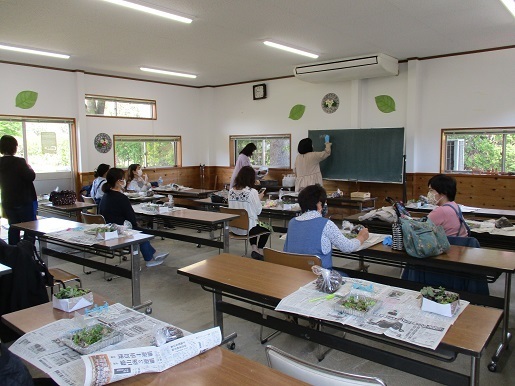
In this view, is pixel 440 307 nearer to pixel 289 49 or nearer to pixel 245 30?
pixel 245 30

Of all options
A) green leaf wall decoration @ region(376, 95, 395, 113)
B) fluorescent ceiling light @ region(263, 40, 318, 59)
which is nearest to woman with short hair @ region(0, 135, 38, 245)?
fluorescent ceiling light @ region(263, 40, 318, 59)

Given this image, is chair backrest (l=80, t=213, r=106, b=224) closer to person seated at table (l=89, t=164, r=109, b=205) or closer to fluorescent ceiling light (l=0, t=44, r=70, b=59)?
person seated at table (l=89, t=164, r=109, b=205)

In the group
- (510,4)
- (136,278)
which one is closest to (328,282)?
(136,278)

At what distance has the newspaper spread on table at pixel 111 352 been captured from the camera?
50.6 inches

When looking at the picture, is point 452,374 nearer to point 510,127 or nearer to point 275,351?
point 275,351

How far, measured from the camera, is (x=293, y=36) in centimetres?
543

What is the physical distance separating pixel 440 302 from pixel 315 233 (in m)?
1.08

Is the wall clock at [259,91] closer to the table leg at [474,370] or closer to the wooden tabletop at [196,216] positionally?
the wooden tabletop at [196,216]

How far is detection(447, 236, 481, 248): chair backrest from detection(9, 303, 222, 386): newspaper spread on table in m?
2.20

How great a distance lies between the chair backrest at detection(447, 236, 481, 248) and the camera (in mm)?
2926

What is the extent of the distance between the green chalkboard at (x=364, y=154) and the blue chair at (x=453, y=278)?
13.3 ft

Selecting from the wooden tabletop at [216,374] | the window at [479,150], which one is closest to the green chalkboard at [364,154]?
the window at [479,150]

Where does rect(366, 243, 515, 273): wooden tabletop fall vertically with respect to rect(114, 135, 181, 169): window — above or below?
below

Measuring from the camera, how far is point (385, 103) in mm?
7227
